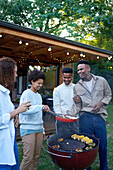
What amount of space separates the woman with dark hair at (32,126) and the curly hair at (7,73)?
0.71 metres

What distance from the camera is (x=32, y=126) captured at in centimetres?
227

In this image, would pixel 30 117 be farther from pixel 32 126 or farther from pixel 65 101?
pixel 65 101

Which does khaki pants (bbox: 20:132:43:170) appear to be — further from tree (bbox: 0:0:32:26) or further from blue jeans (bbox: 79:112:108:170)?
tree (bbox: 0:0:32:26)

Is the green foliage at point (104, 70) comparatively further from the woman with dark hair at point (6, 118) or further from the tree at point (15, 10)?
the woman with dark hair at point (6, 118)

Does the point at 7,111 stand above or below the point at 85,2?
below

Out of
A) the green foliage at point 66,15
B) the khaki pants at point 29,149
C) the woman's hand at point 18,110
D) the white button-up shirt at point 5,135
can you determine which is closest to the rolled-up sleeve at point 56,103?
the khaki pants at point 29,149

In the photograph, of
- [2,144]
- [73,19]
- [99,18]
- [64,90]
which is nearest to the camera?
[2,144]

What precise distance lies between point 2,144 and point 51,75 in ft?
20.2

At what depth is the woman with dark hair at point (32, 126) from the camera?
220cm

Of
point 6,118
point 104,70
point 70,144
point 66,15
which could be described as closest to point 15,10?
point 66,15

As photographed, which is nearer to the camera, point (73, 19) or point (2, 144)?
point (2, 144)

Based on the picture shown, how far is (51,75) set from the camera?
7523mm

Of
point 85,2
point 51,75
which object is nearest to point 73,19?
point 85,2

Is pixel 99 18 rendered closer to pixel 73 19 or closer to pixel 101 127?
pixel 73 19
